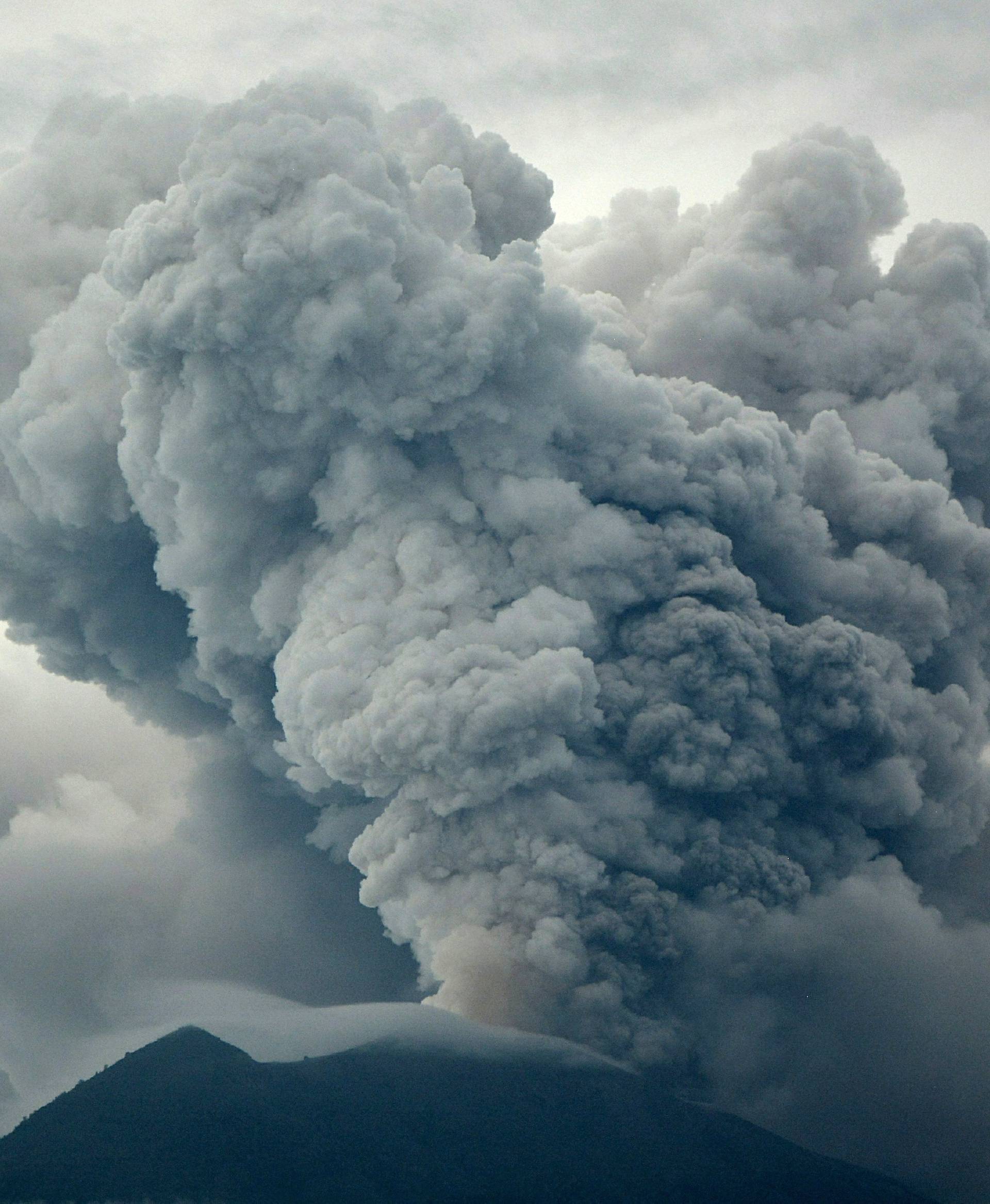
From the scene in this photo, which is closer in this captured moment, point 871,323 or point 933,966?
point 933,966

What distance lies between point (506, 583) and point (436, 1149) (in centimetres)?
1385

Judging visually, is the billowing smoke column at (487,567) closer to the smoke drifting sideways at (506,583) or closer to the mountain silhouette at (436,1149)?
the smoke drifting sideways at (506,583)

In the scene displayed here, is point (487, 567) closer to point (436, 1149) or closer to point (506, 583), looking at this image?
point (506, 583)

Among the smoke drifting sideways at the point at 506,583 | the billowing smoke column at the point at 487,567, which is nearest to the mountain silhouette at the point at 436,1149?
the smoke drifting sideways at the point at 506,583

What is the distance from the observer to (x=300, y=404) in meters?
32.4

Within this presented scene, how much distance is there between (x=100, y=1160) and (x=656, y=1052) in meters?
14.5

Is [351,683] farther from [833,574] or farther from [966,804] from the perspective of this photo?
[966,804]

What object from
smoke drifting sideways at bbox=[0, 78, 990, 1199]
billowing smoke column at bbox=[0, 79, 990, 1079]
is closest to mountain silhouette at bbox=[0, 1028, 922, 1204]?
smoke drifting sideways at bbox=[0, 78, 990, 1199]

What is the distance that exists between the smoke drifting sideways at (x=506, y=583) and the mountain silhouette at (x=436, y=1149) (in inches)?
62.6

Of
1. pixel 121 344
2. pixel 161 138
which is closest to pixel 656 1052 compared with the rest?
pixel 121 344

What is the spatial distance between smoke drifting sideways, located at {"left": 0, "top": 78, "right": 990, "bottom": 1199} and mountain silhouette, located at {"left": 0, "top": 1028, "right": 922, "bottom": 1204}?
62.6 inches

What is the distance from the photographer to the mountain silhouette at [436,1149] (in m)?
33.4

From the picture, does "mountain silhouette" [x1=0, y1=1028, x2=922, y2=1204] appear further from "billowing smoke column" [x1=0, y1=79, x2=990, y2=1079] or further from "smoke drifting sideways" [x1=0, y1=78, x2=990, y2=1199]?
"billowing smoke column" [x1=0, y1=79, x2=990, y2=1079]

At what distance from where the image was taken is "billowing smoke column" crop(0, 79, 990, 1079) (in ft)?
99.2
